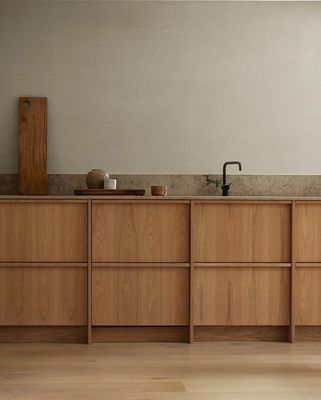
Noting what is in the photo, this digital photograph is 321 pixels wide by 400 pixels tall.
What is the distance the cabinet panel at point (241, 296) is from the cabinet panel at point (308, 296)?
68mm

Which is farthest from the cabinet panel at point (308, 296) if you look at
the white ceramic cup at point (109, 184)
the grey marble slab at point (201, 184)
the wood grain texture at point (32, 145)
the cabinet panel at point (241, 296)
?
the wood grain texture at point (32, 145)

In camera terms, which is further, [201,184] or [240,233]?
[201,184]

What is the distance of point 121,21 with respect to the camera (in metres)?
5.30

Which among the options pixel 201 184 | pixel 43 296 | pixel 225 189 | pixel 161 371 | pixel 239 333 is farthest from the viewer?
A: pixel 201 184

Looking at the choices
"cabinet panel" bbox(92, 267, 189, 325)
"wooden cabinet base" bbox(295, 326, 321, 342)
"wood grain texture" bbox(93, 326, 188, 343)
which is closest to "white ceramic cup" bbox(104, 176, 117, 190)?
"cabinet panel" bbox(92, 267, 189, 325)

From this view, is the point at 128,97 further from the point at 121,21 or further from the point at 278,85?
the point at 278,85

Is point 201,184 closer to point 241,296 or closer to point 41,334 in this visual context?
point 241,296

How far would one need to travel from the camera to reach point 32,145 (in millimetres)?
5184

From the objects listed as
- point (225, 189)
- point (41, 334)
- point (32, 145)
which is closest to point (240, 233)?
point (225, 189)

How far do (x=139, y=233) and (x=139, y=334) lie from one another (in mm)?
635

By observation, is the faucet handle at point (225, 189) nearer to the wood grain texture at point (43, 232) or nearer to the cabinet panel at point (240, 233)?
the cabinet panel at point (240, 233)

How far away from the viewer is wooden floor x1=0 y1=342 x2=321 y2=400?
3416 mm

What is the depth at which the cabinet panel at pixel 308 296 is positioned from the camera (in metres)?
4.70

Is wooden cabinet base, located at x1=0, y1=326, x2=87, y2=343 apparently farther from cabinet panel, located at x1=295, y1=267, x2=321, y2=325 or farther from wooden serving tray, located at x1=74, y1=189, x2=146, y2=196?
cabinet panel, located at x1=295, y1=267, x2=321, y2=325
